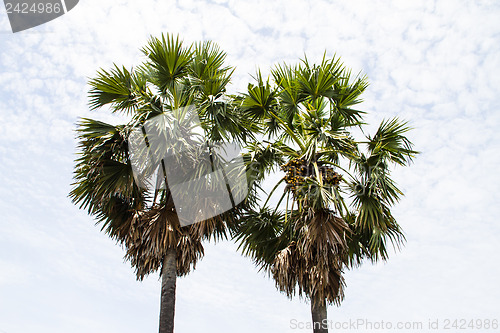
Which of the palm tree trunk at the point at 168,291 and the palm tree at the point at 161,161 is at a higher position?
the palm tree at the point at 161,161

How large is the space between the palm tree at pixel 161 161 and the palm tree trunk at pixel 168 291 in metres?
0.02

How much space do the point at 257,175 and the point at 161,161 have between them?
6.27 feet

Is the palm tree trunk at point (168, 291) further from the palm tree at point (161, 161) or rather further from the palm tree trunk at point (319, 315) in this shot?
the palm tree trunk at point (319, 315)

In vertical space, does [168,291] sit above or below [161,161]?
below

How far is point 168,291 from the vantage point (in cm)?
761

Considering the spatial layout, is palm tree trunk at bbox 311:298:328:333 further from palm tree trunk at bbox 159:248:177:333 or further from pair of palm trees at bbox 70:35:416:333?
palm tree trunk at bbox 159:248:177:333

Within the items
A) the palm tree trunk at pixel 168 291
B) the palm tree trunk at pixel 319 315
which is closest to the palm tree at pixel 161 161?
the palm tree trunk at pixel 168 291

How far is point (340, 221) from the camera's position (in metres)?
7.52

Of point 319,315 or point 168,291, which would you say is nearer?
point 319,315

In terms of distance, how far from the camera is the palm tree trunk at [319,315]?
716 cm

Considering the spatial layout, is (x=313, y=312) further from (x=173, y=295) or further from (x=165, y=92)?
(x=165, y=92)

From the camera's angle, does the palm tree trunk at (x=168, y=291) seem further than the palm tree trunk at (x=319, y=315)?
Yes

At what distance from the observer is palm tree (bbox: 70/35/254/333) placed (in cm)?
785

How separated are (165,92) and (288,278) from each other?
426 cm
